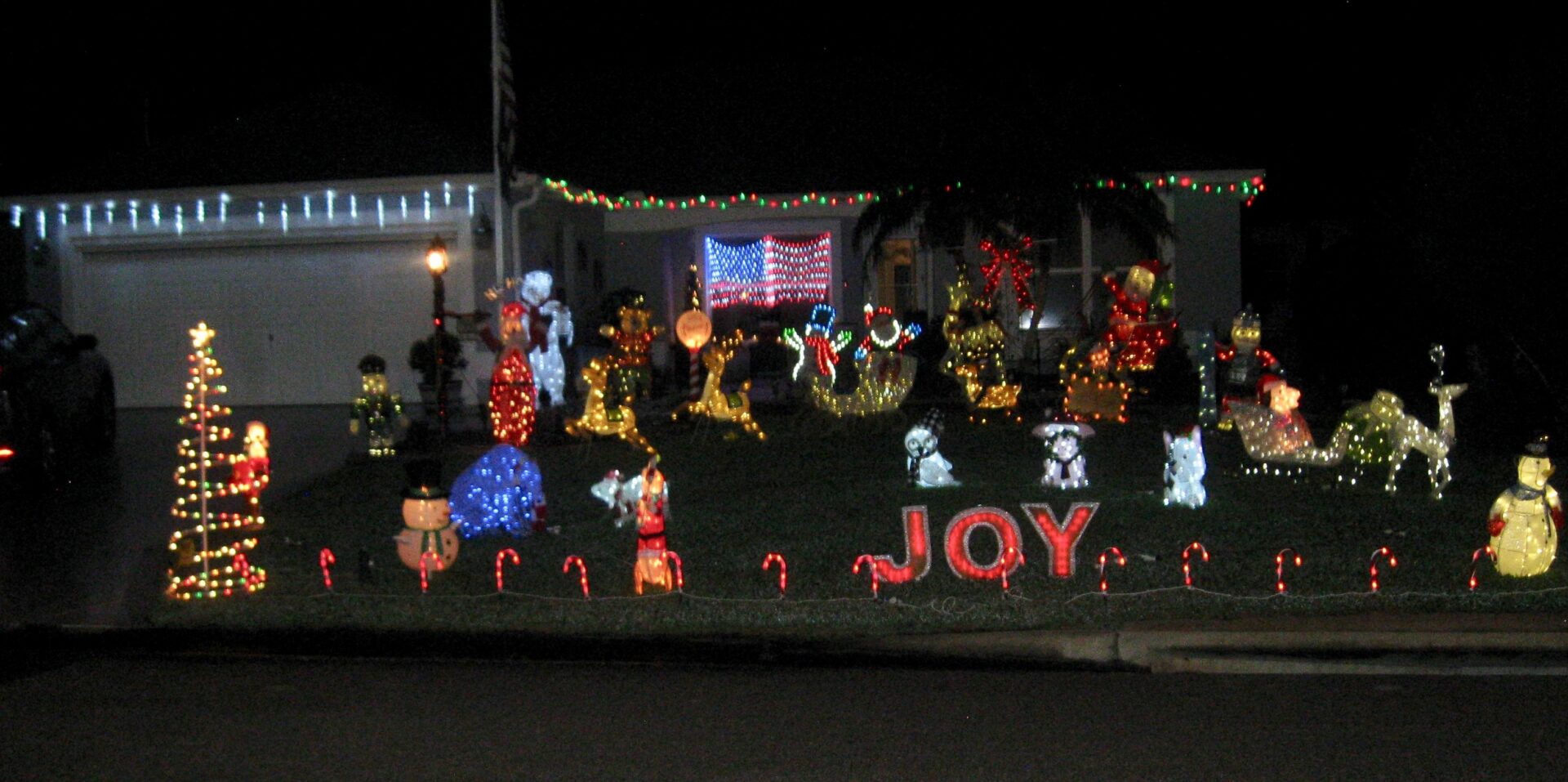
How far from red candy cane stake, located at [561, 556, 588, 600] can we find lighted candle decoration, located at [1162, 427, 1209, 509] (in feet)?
13.9

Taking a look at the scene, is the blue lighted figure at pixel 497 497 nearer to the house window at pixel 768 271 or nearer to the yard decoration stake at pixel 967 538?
the yard decoration stake at pixel 967 538

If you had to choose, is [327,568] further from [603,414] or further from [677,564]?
[603,414]

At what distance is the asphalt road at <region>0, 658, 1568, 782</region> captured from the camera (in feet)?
20.6

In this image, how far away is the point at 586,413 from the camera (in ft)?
46.1

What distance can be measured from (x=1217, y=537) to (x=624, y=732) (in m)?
5.06

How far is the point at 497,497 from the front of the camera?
35.3 ft

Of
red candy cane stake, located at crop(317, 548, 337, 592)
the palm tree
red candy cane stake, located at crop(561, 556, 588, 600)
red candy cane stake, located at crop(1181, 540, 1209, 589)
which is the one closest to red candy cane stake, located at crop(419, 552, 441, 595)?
red candy cane stake, located at crop(317, 548, 337, 592)

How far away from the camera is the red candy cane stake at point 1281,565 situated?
9.17 meters

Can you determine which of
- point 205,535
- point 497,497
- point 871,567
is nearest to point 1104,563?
point 871,567

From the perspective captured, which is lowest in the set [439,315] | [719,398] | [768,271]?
[719,398]

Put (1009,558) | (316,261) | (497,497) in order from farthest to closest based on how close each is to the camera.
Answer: (316,261)
(497,497)
(1009,558)

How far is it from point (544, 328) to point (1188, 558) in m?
7.25

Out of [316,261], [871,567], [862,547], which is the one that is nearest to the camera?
[871,567]

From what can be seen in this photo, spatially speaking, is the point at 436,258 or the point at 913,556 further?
the point at 436,258
